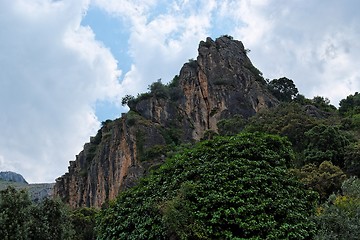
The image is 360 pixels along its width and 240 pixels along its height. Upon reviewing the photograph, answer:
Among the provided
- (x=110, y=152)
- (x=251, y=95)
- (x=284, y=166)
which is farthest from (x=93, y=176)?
(x=284, y=166)

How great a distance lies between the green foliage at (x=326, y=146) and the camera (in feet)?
129

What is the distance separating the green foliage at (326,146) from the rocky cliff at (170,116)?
24.7m

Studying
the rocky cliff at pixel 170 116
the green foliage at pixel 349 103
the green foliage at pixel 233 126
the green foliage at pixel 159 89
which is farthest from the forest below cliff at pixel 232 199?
the green foliage at pixel 159 89

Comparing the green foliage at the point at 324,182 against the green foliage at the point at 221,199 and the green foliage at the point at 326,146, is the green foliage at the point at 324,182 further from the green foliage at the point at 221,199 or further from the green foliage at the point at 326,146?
the green foliage at the point at 326,146

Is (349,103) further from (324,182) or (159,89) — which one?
(324,182)

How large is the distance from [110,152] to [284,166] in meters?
49.0

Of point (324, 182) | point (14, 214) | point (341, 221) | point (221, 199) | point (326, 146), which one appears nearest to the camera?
point (341, 221)

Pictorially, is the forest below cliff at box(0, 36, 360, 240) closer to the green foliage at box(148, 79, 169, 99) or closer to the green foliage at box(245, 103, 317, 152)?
the green foliage at box(245, 103, 317, 152)

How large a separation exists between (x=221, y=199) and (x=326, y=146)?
22354mm

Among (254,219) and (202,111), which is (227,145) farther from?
(202,111)

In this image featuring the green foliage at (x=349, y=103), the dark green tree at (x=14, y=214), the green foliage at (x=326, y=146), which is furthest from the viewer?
the green foliage at (x=349, y=103)

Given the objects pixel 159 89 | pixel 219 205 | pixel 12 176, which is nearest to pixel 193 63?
pixel 159 89

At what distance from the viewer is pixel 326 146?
40250 millimetres

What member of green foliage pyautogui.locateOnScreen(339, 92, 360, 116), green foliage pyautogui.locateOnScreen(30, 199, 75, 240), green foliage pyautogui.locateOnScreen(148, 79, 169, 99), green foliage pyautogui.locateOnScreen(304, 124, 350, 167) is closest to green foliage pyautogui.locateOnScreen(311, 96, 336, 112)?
green foliage pyautogui.locateOnScreen(339, 92, 360, 116)
